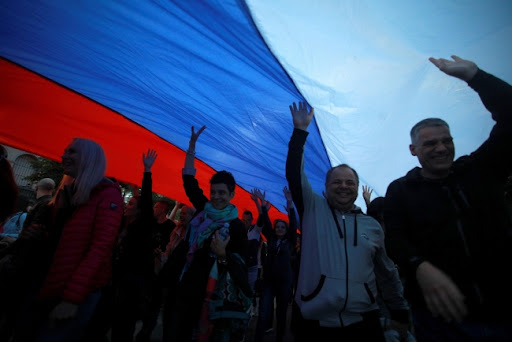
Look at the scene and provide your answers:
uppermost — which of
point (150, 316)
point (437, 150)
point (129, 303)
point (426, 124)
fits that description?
point (426, 124)

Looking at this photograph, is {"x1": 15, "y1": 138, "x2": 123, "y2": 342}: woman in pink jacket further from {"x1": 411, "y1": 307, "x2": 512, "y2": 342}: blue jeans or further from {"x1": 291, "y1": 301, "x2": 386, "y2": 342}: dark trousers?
{"x1": 411, "y1": 307, "x2": 512, "y2": 342}: blue jeans

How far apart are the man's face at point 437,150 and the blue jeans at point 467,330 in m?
0.73

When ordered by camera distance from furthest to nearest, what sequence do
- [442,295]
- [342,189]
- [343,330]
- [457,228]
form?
[342,189] → [343,330] → [457,228] → [442,295]

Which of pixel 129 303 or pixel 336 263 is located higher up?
pixel 336 263

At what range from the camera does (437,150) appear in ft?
4.50

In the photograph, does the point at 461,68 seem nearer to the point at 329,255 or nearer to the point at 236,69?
the point at 329,255

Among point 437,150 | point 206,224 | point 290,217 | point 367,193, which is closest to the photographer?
point 437,150

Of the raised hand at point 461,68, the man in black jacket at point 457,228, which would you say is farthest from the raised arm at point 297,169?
the raised hand at point 461,68

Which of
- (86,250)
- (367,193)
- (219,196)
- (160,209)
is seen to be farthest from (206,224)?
(367,193)

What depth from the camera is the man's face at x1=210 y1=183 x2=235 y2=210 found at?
Result: 2.28 meters

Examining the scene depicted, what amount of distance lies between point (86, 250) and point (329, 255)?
1.61 m

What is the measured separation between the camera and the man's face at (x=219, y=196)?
7.48 feet

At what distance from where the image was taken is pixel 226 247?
6.79 ft

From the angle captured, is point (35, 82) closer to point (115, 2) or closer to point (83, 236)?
point (115, 2)
